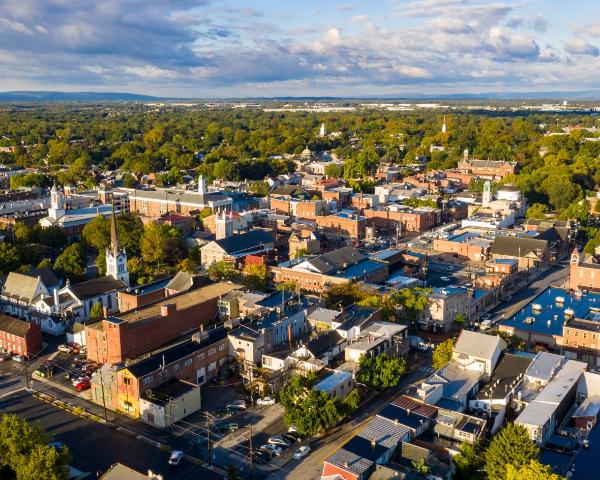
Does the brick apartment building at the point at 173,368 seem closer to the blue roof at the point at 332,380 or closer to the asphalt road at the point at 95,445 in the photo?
the asphalt road at the point at 95,445

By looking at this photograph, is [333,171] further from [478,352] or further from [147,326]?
[478,352]

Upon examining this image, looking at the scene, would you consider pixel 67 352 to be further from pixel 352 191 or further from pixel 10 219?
pixel 352 191

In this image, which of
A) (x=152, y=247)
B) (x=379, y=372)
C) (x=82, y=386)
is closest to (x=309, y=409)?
(x=379, y=372)

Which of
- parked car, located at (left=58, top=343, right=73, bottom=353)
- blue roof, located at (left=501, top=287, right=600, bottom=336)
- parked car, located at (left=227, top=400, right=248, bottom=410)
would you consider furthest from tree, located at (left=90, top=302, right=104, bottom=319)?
blue roof, located at (left=501, top=287, right=600, bottom=336)

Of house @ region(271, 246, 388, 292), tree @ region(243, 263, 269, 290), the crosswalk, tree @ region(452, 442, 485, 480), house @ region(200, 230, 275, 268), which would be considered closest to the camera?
tree @ region(452, 442, 485, 480)

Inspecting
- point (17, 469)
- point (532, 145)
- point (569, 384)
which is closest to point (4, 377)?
point (17, 469)

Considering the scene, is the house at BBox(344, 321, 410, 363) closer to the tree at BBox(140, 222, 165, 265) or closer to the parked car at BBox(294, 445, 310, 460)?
the parked car at BBox(294, 445, 310, 460)
